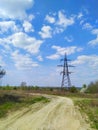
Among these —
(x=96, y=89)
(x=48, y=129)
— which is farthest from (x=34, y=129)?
(x=96, y=89)

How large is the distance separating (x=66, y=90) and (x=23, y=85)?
2916 centimetres

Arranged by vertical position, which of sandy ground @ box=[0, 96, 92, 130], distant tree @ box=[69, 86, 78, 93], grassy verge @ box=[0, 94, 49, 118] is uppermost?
distant tree @ box=[69, 86, 78, 93]

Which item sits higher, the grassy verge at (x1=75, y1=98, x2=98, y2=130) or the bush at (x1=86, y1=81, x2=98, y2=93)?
the bush at (x1=86, y1=81, x2=98, y2=93)

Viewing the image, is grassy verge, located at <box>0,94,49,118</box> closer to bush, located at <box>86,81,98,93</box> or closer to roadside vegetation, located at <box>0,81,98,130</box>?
roadside vegetation, located at <box>0,81,98,130</box>

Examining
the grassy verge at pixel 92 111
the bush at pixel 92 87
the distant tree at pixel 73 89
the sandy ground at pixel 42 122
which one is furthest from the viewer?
the bush at pixel 92 87

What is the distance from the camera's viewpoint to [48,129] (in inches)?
514

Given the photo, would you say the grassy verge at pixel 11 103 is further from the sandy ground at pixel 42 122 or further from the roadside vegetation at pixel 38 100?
the sandy ground at pixel 42 122

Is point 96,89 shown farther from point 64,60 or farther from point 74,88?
point 64,60

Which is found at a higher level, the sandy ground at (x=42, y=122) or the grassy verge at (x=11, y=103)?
the grassy verge at (x=11, y=103)

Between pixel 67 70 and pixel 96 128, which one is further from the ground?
pixel 67 70

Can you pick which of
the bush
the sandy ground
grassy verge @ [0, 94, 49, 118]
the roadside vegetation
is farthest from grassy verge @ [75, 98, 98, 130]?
the bush

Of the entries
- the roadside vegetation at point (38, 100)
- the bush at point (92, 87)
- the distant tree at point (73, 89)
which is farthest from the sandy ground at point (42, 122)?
the bush at point (92, 87)

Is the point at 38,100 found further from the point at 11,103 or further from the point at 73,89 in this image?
the point at 73,89

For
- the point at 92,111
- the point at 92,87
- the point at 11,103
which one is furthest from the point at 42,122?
the point at 92,87
